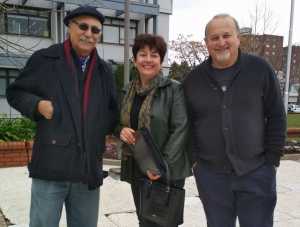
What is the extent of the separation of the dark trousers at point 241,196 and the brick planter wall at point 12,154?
4.98 metres

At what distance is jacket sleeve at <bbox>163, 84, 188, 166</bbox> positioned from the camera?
2.59 m

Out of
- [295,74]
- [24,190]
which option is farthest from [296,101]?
[24,190]

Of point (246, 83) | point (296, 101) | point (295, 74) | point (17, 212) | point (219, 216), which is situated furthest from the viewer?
point (296, 101)

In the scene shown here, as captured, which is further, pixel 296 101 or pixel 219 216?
pixel 296 101

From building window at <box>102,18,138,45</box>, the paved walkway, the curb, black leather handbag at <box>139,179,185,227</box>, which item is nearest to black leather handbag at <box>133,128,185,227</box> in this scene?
black leather handbag at <box>139,179,185,227</box>

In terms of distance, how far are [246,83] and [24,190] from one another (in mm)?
4084

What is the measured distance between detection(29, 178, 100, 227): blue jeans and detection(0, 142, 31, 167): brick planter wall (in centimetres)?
467

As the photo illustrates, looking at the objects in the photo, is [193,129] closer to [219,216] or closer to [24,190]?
[219,216]

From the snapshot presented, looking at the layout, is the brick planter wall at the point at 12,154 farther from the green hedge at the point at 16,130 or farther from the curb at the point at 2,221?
the curb at the point at 2,221

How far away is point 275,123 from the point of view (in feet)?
8.43

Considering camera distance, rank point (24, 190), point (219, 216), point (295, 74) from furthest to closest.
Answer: point (295, 74), point (24, 190), point (219, 216)

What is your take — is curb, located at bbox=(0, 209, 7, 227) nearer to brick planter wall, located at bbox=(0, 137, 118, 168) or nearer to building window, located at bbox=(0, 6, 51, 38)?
brick planter wall, located at bbox=(0, 137, 118, 168)

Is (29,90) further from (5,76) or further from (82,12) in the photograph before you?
(5,76)

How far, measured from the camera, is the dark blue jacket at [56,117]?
2332 mm
